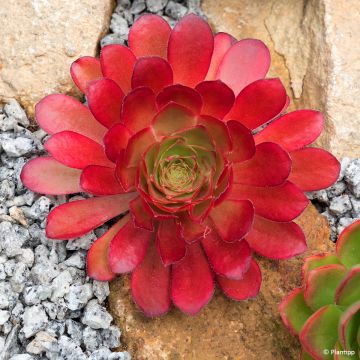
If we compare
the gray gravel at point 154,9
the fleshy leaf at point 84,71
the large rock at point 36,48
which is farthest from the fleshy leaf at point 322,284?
the gray gravel at point 154,9

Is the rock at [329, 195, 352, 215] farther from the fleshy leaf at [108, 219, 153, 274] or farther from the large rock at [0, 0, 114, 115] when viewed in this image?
the large rock at [0, 0, 114, 115]

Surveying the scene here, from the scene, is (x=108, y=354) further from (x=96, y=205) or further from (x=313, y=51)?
(x=313, y=51)

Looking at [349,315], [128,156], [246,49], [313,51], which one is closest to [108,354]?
[128,156]

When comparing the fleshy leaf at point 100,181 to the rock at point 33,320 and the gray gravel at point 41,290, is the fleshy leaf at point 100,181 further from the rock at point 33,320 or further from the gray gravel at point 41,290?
the rock at point 33,320

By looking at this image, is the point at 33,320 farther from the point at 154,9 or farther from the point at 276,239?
the point at 154,9

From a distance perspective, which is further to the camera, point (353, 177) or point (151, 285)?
point (353, 177)

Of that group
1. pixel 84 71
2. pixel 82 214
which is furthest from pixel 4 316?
pixel 84 71
